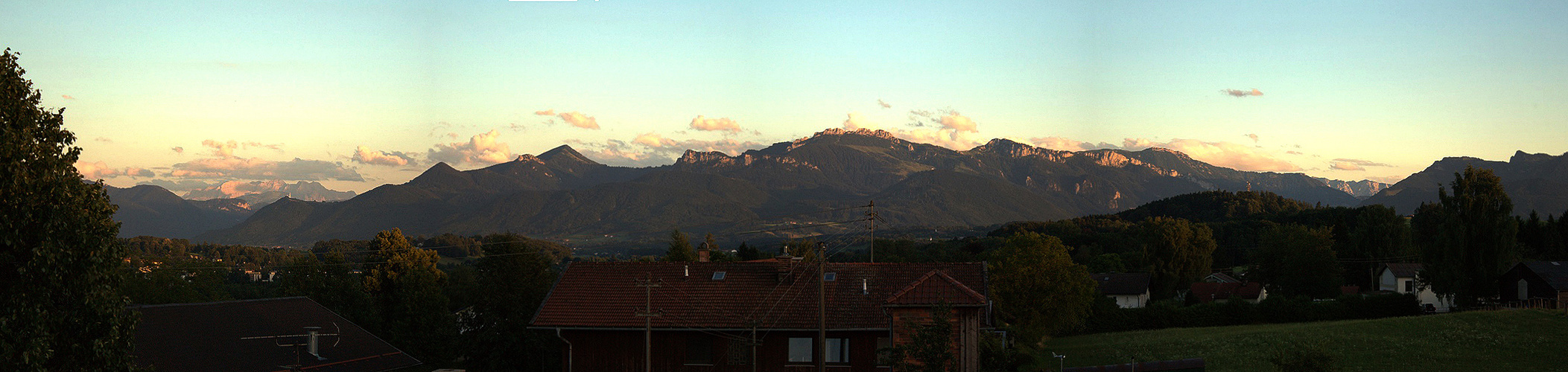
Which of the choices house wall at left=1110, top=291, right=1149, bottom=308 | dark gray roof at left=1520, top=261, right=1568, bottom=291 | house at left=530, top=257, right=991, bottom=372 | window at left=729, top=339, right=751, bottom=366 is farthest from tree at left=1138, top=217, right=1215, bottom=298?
window at left=729, top=339, right=751, bottom=366

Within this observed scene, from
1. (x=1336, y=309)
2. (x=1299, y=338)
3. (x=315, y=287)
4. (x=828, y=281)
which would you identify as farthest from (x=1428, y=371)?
(x=315, y=287)

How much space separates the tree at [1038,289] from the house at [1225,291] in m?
38.9

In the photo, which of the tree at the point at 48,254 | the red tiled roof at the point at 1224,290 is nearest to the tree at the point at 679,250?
the red tiled roof at the point at 1224,290

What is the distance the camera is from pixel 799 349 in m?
38.2

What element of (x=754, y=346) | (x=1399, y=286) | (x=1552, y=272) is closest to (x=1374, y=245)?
(x=1399, y=286)

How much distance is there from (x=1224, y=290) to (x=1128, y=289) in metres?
11.7

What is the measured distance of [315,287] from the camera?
73812 millimetres

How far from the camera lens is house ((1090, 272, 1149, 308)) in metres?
99.8

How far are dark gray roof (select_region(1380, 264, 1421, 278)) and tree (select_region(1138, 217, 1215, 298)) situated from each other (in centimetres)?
1559

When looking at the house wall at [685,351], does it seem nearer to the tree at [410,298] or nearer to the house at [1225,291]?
the tree at [410,298]

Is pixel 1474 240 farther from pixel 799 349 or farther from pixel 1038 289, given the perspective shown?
pixel 799 349

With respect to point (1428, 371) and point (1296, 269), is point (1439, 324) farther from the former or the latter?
point (1296, 269)

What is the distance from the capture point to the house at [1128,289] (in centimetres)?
9975

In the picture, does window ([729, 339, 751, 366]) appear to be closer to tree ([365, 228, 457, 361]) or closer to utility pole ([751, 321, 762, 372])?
utility pole ([751, 321, 762, 372])
